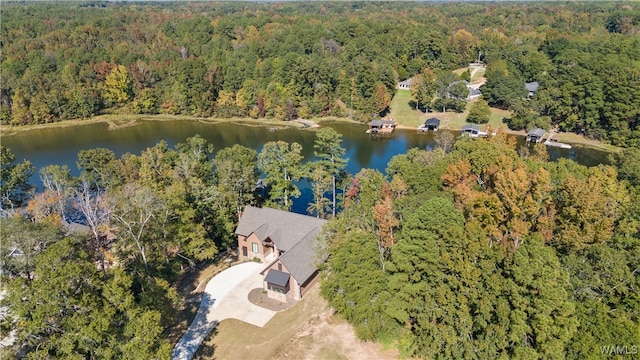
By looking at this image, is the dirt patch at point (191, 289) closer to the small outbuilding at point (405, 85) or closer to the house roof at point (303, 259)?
the house roof at point (303, 259)

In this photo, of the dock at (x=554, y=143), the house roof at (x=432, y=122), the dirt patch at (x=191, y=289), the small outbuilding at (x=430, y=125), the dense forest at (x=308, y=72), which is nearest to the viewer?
the dirt patch at (x=191, y=289)

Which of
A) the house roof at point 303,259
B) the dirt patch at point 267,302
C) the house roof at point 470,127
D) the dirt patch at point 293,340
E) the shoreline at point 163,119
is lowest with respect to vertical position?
the shoreline at point 163,119

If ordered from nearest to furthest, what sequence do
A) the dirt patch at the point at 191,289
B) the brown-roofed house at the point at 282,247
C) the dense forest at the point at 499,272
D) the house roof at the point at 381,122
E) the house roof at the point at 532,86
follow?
the dense forest at the point at 499,272
the dirt patch at the point at 191,289
the brown-roofed house at the point at 282,247
the house roof at the point at 381,122
the house roof at the point at 532,86

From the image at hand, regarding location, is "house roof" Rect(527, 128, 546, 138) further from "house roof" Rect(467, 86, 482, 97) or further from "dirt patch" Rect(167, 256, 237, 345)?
"dirt patch" Rect(167, 256, 237, 345)

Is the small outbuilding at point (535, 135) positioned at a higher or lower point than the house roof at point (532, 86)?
lower

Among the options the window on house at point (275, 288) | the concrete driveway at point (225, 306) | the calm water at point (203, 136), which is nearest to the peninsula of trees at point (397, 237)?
the concrete driveway at point (225, 306)

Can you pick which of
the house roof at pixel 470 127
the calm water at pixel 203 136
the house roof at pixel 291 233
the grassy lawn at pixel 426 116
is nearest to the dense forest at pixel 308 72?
the grassy lawn at pixel 426 116

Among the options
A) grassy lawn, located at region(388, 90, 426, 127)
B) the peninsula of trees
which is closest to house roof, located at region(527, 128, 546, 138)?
the peninsula of trees

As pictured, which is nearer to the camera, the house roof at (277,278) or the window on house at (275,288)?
the house roof at (277,278)
